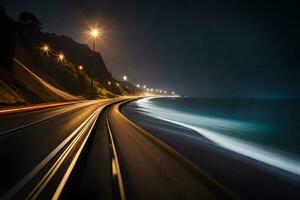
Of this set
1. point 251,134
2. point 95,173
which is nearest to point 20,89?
point 95,173

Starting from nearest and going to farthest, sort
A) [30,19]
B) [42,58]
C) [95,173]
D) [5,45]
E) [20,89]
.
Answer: [95,173]
[20,89]
[5,45]
[42,58]
[30,19]

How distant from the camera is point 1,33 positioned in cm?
2825

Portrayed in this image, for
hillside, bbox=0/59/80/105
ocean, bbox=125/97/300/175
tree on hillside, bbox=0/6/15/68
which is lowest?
ocean, bbox=125/97/300/175

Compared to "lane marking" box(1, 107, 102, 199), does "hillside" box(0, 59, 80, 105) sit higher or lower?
higher

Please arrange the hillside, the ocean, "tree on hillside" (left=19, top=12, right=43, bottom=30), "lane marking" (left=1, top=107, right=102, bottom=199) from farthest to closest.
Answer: "tree on hillside" (left=19, top=12, right=43, bottom=30)
the hillside
the ocean
"lane marking" (left=1, top=107, right=102, bottom=199)

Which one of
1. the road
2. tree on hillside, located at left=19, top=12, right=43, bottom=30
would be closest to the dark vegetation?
tree on hillside, located at left=19, top=12, right=43, bottom=30

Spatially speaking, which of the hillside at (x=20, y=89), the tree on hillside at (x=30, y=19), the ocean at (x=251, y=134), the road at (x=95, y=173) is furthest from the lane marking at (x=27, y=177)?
the tree on hillside at (x=30, y=19)

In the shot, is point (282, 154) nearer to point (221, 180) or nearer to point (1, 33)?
point (221, 180)

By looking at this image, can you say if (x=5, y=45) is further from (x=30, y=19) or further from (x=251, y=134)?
(x=30, y=19)

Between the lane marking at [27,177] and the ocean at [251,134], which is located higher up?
the lane marking at [27,177]

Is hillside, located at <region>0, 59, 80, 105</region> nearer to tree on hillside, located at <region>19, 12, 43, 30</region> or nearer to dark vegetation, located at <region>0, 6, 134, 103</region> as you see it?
dark vegetation, located at <region>0, 6, 134, 103</region>

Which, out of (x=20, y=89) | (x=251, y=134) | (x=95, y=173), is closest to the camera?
(x=95, y=173)

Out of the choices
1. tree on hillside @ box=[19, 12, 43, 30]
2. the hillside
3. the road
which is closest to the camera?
the road

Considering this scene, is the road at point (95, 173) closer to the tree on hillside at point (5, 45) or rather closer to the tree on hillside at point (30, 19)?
the tree on hillside at point (5, 45)
